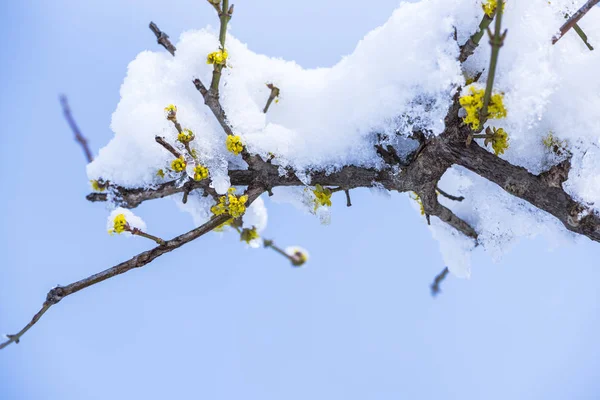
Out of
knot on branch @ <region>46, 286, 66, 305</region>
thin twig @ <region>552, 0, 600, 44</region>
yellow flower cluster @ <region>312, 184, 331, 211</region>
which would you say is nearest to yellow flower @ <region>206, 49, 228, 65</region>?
yellow flower cluster @ <region>312, 184, 331, 211</region>

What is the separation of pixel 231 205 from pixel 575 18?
128cm

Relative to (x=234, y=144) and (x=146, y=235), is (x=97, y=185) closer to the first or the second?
(x=146, y=235)

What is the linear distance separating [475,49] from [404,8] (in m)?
0.32

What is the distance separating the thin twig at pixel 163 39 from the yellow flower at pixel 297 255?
3.23ft

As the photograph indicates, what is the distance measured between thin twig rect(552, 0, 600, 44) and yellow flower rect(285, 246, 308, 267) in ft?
3.58

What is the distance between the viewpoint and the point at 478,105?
139 cm

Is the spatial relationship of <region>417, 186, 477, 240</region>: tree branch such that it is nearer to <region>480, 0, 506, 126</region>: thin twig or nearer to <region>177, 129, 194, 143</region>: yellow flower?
<region>480, 0, 506, 126</region>: thin twig

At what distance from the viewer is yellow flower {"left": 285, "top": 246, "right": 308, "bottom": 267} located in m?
1.54

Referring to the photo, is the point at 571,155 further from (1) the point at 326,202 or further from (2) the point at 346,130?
(1) the point at 326,202

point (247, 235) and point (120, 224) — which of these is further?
point (247, 235)

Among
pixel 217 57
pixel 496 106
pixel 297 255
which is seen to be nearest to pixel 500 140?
pixel 496 106

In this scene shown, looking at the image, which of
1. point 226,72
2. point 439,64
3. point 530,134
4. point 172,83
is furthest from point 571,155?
point 172,83

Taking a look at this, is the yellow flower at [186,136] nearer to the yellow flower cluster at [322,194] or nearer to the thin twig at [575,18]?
the yellow flower cluster at [322,194]

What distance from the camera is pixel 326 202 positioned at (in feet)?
6.23
